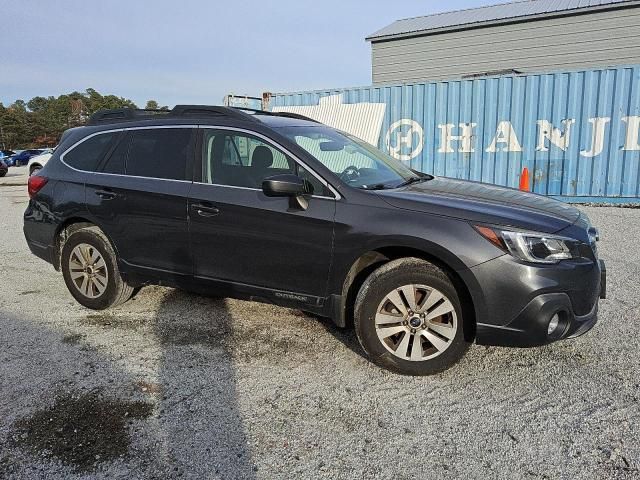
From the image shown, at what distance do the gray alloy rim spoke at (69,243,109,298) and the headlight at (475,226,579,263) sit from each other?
127 inches

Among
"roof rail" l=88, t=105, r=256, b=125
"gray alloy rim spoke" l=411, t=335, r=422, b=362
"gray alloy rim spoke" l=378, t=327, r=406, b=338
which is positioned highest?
"roof rail" l=88, t=105, r=256, b=125

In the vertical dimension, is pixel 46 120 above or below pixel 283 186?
above

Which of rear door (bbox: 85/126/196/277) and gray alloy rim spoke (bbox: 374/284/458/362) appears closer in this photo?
gray alloy rim spoke (bbox: 374/284/458/362)

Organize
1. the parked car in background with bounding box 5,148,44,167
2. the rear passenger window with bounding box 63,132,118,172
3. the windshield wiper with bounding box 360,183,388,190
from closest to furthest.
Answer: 1. the windshield wiper with bounding box 360,183,388,190
2. the rear passenger window with bounding box 63,132,118,172
3. the parked car in background with bounding box 5,148,44,167

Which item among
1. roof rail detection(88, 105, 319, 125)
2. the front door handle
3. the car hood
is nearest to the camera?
the car hood

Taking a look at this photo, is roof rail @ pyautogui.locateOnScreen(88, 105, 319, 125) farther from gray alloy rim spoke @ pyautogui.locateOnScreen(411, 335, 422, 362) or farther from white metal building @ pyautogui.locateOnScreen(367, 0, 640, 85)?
white metal building @ pyautogui.locateOnScreen(367, 0, 640, 85)

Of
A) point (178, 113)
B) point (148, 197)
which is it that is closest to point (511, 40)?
point (178, 113)

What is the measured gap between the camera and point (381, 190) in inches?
140

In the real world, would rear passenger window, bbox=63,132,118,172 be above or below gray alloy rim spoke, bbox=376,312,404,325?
above

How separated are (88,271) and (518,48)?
54.2 ft

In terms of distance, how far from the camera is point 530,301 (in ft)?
9.78

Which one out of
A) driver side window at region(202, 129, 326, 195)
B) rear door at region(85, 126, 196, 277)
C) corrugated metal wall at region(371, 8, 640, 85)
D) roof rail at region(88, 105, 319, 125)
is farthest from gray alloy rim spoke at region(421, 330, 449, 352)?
corrugated metal wall at region(371, 8, 640, 85)

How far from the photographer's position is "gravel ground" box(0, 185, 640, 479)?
2.45 m

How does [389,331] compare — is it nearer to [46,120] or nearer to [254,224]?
[254,224]
